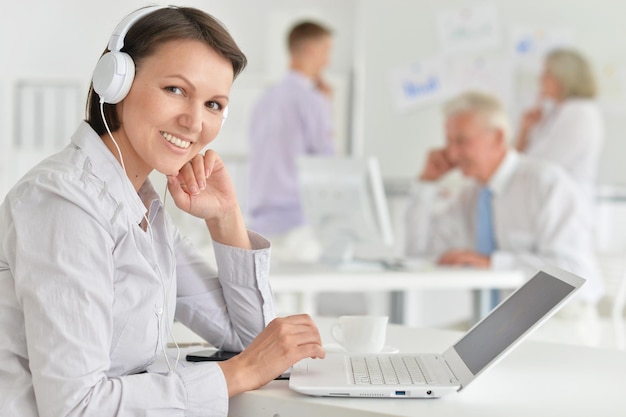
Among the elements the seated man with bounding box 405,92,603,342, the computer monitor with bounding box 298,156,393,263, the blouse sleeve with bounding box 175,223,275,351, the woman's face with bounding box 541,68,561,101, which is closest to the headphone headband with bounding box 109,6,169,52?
the blouse sleeve with bounding box 175,223,275,351

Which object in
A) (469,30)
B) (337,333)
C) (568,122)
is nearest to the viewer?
(337,333)

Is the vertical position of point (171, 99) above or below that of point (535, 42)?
below

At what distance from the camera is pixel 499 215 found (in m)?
3.79

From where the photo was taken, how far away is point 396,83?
4.82 meters

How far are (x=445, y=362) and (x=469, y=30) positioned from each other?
3.58m

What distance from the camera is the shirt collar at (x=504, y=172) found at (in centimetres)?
376

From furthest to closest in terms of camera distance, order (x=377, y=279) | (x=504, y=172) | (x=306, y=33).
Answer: (x=306, y=33), (x=504, y=172), (x=377, y=279)

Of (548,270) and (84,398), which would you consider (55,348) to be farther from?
(548,270)

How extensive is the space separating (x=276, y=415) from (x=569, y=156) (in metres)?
3.44

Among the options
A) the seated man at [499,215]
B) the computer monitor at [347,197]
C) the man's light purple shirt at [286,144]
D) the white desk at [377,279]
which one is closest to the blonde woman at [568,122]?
the seated man at [499,215]

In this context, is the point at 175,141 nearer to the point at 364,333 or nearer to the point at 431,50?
the point at 364,333

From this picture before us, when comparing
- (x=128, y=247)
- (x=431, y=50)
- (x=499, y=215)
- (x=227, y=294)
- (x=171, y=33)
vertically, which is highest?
(x=431, y=50)

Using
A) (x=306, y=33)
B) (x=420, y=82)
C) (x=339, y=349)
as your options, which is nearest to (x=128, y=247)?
(x=339, y=349)

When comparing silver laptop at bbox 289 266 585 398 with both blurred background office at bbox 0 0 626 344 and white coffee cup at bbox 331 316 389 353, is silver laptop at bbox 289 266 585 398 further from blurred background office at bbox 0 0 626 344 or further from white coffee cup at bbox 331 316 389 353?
blurred background office at bbox 0 0 626 344
